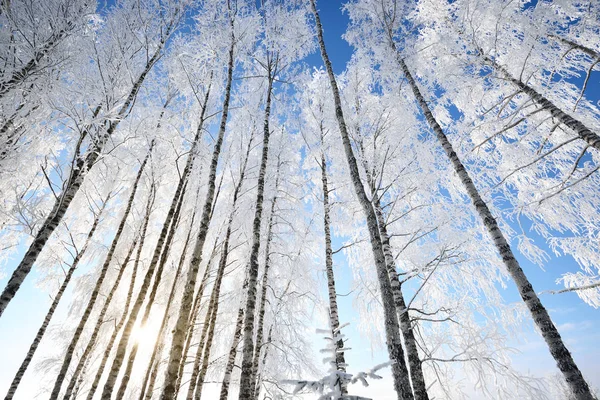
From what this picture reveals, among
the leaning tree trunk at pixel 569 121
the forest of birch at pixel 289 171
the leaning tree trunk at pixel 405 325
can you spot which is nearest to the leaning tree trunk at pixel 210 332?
the forest of birch at pixel 289 171

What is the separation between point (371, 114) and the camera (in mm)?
8141

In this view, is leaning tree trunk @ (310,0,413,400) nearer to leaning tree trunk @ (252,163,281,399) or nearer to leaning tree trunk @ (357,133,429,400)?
leaning tree trunk @ (357,133,429,400)

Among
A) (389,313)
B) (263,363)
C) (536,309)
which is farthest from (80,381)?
(536,309)

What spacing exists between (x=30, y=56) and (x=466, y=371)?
33.2ft

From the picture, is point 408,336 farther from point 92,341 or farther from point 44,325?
point 44,325

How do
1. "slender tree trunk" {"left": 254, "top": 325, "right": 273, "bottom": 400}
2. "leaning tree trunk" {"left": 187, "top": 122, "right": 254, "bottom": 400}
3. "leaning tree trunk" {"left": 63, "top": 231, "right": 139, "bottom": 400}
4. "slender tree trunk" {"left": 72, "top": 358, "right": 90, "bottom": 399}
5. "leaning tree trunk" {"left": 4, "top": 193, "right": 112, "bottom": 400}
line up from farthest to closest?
"slender tree trunk" {"left": 72, "top": 358, "right": 90, "bottom": 399} < "slender tree trunk" {"left": 254, "top": 325, "right": 273, "bottom": 400} < "leaning tree trunk" {"left": 187, "top": 122, "right": 254, "bottom": 400} < "leaning tree trunk" {"left": 63, "top": 231, "right": 139, "bottom": 400} < "leaning tree trunk" {"left": 4, "top": 193, "right": 112, "bottom": 400}

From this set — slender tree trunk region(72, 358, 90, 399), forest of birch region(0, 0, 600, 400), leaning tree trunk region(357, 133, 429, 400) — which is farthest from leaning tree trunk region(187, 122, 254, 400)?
slender tree trunk region(72, 358, 90, 399)

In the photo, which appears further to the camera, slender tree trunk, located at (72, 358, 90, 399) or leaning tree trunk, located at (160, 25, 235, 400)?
slender tree trunk, located at (72, 358, 90, 399)

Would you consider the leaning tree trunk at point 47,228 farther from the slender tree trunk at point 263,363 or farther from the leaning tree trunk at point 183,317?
the slender tree trunk at point 263,363

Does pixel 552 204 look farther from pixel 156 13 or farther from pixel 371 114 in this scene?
pixel 156 13

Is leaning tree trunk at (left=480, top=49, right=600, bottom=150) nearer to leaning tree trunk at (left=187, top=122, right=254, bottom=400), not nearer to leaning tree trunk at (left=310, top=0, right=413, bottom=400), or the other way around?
leaning tree trunk at (left=310, top=0, right=413, bottom=400)

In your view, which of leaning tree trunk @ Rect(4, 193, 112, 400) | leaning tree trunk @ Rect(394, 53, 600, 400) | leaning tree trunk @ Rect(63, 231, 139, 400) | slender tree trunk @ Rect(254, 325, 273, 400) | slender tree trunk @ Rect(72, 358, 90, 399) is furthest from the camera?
slender tree trunk @ Rect(72, 358, 90, 399)

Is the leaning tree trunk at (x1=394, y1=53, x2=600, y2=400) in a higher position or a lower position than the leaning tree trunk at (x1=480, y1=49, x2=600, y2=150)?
lower

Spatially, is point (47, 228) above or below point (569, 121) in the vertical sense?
below
